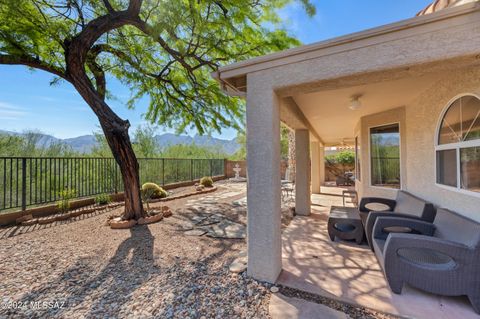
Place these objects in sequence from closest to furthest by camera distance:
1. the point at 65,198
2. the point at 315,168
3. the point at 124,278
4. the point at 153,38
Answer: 1. the point at 124,278
2. the point at 153,38
3. the point at 65,198
4. the point at 315,168

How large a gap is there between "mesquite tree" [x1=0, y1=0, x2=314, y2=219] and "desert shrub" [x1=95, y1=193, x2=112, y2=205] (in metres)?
2.46

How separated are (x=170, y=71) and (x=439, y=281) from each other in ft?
27.8

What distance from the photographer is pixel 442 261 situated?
2.65 m

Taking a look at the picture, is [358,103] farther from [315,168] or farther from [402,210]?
[315,168]

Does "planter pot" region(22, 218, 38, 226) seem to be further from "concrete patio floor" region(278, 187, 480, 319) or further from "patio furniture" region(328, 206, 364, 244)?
"patio furniture" region(328, 206, 364, 244)

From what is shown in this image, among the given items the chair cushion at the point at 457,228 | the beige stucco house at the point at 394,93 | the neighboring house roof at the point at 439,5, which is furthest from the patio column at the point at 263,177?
the neighboring house roof at the point at 439,5

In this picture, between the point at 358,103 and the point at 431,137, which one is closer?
the point at 431,137

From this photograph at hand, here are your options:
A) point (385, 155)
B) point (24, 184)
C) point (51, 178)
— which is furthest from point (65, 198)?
point (385, 155)

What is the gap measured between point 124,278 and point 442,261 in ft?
14.1

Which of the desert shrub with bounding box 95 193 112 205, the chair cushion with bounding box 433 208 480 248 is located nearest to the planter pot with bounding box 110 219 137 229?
the desert shrub with bounding box 95 193 112 205

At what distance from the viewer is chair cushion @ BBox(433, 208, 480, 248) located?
2.35 metres

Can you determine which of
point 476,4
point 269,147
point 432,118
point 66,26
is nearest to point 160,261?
point 269,147

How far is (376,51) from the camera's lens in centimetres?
232

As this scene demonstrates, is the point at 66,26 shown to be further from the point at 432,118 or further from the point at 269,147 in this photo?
the point at 432,118
